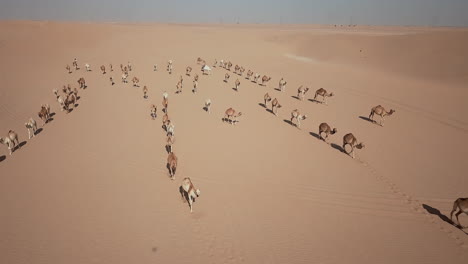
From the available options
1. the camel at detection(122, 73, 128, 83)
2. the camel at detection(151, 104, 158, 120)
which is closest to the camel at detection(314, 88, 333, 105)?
the camel at detection(151, 104, 158, 120)

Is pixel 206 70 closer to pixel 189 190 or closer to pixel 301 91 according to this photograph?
pixel 301 91

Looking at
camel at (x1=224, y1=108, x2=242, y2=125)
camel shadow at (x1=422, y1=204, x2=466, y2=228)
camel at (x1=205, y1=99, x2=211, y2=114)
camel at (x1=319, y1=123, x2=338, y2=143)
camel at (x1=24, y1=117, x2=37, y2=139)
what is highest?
camel at (x1=205, y1=99, x2=211, y2=114)

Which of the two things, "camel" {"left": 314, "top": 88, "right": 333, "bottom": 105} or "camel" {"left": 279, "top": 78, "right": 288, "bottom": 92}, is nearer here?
"camel" {"left": 314, "top": 88, "right": 333, "bottom": 105}

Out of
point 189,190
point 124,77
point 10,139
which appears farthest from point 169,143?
point 124,77

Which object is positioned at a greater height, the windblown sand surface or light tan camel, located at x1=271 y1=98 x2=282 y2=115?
light tan camel, located at x1=271 y1=98 x2=282 y2=115

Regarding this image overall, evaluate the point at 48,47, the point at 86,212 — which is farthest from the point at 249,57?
the point at 86,212

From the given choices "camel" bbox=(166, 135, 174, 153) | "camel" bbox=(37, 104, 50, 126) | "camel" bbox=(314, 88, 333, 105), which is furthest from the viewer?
"camel" bbox=(314, 88, 333, 105)

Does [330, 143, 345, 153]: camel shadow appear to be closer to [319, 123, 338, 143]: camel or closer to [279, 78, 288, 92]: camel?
[319, 123, 338, 143]: camel

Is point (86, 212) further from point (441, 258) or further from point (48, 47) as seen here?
point (48, 47)

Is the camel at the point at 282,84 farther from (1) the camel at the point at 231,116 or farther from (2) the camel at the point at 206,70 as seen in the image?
(2) the camel at the point at 206,70

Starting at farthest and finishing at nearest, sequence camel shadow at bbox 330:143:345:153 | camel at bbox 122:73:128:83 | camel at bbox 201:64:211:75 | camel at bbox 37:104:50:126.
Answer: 1. camel at bbox 201:64:211:75
2. camel at bbox 122:73:128:83
3. camel at bbox 37:104:50:126
4. camel shadow at bbox 330:143:345:153

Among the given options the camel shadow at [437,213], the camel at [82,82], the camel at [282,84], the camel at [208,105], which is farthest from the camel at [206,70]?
the camel shadow at [437,213]
